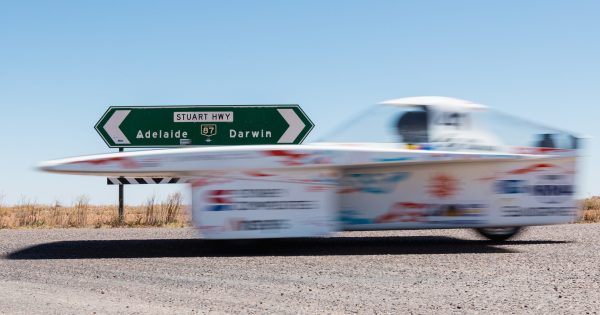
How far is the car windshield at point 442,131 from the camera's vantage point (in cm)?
920

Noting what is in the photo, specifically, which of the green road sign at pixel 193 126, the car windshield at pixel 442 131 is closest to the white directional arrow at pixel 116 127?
the green road sign at pixel 193 126

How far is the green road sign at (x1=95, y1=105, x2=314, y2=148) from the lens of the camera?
16.0 meters

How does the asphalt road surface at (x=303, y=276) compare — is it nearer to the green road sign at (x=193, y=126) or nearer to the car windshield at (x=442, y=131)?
the car windshield at (x=442, y=131)

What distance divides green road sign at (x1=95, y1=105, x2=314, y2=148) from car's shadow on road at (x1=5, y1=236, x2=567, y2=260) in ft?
19.2

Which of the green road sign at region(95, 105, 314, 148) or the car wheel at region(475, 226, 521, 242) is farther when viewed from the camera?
the green road sign at region(95, 105, 314, 148)

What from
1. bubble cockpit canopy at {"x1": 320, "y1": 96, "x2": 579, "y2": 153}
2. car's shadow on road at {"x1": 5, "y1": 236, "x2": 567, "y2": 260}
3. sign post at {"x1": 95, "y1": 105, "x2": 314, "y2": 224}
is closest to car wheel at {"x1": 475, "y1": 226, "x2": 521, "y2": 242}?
car's shadow on road at {"x1": 5, "y1": 236, "x2": 567, "y2": 260}

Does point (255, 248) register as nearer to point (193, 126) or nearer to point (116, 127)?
point (193, 126)

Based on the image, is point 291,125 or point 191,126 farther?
point 191,126

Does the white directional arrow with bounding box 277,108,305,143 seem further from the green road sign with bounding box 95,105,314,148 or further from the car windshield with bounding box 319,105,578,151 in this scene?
the car windshield with bounding box 319,105,578,151

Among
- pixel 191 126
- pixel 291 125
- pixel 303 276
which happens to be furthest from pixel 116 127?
pixel 303 276

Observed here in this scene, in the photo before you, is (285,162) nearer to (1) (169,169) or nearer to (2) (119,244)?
(1) (169,169)

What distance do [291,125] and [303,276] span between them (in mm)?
9239

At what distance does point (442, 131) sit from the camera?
364 inches

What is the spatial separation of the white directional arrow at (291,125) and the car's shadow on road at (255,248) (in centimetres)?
549
